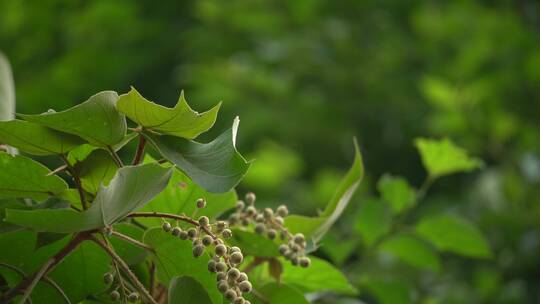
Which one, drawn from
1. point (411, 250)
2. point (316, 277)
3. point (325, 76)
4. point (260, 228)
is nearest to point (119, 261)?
point (260, 228)

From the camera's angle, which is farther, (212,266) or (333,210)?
(333,210)

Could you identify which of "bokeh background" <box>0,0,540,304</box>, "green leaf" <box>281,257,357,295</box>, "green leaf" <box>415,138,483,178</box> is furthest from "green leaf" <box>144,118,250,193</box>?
"bokeh background" <box>0,0,540,304</box>

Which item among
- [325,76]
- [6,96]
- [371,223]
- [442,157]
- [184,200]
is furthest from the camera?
[325,76]

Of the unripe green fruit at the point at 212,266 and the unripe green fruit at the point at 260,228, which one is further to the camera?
the unripe green fruit at the point at 260,228

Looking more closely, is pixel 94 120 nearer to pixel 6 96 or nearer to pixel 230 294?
pixel 230 294

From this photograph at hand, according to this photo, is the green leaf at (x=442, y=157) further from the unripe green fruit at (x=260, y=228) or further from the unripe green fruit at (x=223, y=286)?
the unripe green fruit at (x=223, y=286)

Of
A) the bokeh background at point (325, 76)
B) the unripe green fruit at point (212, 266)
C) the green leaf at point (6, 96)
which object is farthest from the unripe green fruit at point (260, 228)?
the bokeh background at point (325, 76)
